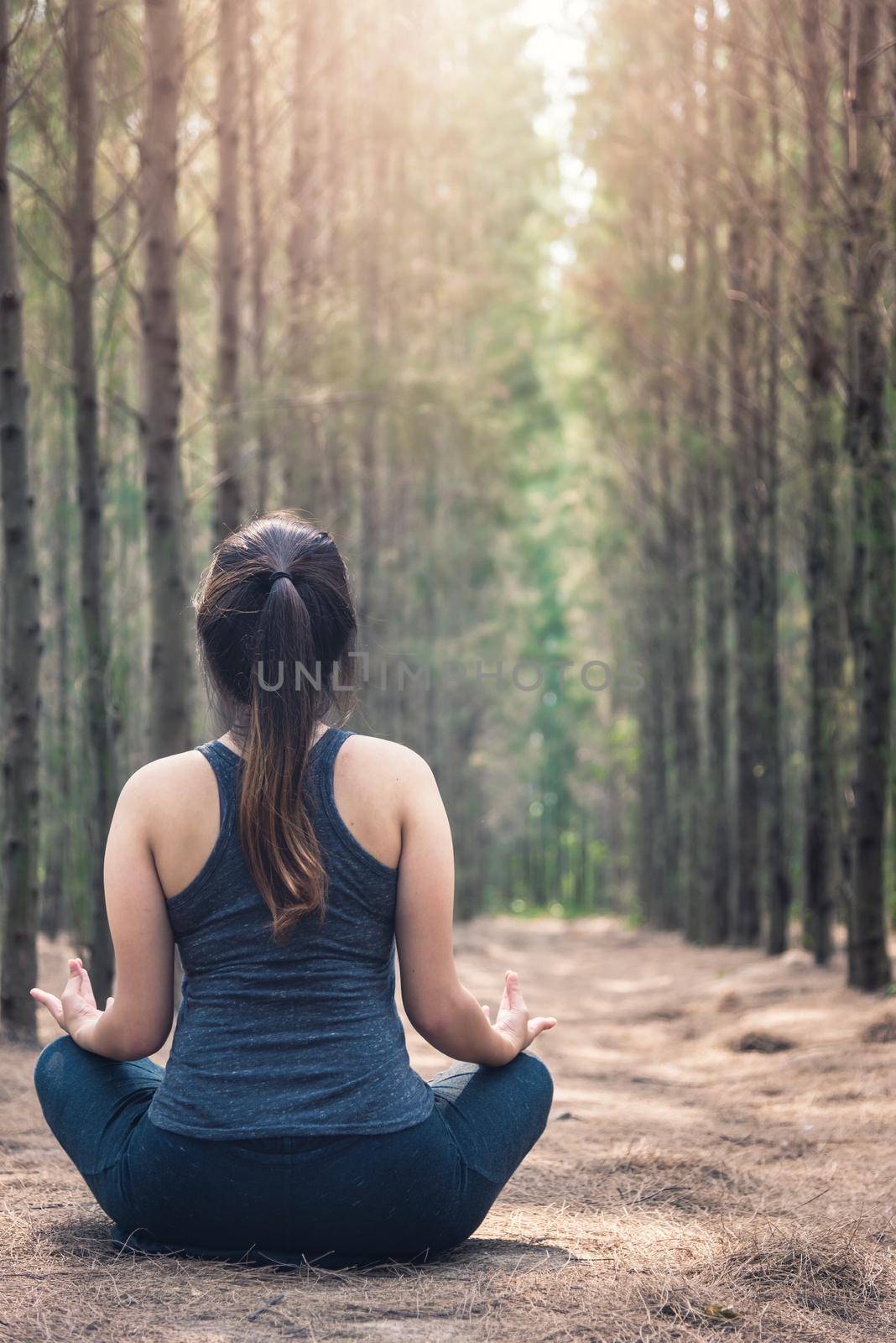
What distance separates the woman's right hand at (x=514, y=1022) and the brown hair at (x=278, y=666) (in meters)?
0.52

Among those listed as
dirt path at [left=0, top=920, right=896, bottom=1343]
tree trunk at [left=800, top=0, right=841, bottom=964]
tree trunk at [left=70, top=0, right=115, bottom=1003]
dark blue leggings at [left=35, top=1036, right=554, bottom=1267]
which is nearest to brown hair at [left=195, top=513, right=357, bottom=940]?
dark blue leggings at [left=35, top=1036, right=554, bottom=1267]

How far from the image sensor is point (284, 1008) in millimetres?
2250

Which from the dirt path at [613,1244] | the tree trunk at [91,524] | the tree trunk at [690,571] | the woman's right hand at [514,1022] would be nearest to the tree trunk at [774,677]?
the tree trunk at [690,571]

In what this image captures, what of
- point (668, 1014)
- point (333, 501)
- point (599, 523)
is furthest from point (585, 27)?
point (668, 1014)

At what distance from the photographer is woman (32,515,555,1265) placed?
2.22 metres

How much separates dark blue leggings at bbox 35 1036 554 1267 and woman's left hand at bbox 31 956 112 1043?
7cm

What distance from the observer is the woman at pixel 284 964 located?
87.4 inches

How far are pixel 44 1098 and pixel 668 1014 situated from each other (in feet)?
21.6

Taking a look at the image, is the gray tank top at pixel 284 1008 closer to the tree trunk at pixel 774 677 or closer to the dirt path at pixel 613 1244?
the dirt path at pixel 613 1244

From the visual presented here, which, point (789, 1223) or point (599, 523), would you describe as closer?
point (789, 1223)

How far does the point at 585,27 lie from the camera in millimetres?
12719

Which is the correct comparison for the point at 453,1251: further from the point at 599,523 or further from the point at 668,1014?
the point at 599,523

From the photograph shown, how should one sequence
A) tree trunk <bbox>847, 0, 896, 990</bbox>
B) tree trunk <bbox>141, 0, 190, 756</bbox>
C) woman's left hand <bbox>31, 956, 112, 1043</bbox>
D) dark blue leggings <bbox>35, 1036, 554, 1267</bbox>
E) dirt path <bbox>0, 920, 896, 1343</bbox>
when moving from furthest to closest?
tree trunk <bbox>847, 0, 896, 990</bbox> → tree trunk <bbox>141, 0, 190, 756</bbox> → woman's left hand <bbox>31, 956, 112, 1043</bbox> → dark blue leggings <bbox>35, 1036, 554, 1267</bbox> → dirt path <bbox>0, 920, 896, 1343</bbox>

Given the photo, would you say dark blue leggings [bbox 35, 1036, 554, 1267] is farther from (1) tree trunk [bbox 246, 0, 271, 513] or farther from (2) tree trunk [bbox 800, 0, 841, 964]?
(1) tree trunk [bbox 246, 0, 271, 513]
